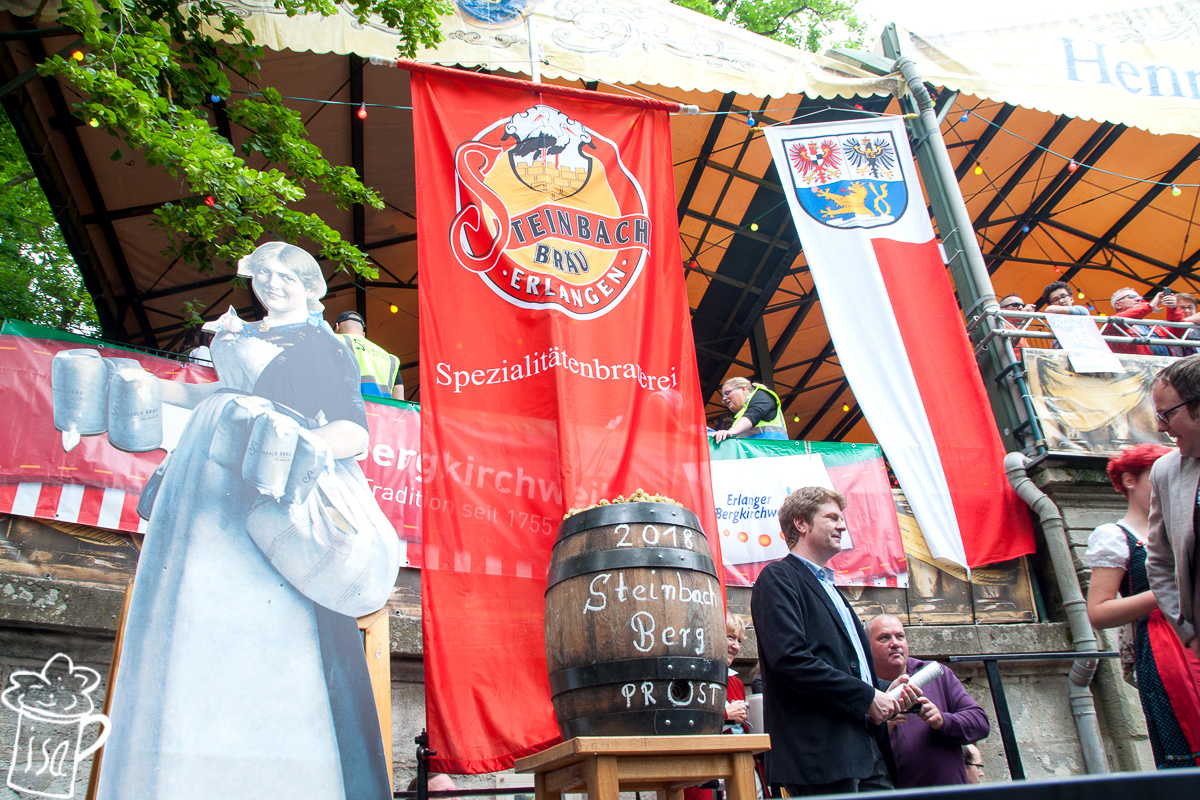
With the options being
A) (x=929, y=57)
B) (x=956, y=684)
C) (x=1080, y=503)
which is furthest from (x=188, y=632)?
(x=929, y=57)

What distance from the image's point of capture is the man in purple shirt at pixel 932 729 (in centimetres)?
346

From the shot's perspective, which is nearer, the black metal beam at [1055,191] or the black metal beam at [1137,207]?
the black metal beam at [1055,191]

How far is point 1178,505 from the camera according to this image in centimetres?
256

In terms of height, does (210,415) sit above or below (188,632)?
above

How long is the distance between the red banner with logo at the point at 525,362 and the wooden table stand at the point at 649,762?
95cm

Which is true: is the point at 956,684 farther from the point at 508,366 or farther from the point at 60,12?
the point at 60,12

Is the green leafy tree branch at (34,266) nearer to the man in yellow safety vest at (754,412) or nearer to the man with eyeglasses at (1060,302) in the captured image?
the man in yellow safety vest at (754,412)

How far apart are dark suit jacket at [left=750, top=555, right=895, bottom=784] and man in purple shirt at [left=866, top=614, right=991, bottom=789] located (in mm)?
365

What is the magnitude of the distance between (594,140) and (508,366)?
1733mm

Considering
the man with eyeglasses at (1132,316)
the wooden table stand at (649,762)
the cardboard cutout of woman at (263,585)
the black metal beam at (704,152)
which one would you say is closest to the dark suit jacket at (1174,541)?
Answer: the wooden table stand at (649,762)

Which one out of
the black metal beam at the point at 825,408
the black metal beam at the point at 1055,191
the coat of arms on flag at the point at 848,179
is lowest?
the coat of arms on flag at the point at 848,179

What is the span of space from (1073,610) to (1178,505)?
3.77 m

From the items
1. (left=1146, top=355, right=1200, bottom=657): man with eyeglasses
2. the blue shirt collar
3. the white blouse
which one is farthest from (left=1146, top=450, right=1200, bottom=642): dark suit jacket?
the blue shirt collar

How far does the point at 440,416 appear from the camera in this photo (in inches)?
165
